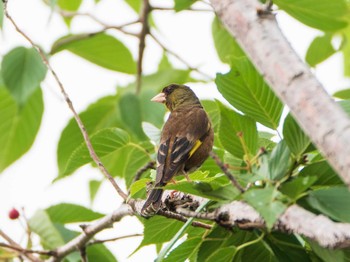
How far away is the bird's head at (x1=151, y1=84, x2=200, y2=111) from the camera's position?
631 cm

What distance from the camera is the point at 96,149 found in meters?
4.47

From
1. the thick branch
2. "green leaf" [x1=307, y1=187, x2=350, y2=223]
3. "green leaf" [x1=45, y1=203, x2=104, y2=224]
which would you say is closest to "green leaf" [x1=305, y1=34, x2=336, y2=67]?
"green leaf" [x1=45, y1=203, x2=104, y2=224]

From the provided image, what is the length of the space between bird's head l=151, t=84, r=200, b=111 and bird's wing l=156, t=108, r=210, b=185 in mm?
499

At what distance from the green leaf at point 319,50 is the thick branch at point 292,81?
12.6 ft

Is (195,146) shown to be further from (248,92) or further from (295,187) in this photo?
(295,187)

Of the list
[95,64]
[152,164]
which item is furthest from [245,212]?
[95,64]

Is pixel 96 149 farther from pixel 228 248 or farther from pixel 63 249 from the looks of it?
pixel 228 248

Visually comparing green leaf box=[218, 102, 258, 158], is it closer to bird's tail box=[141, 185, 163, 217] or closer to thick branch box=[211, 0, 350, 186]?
bird's tail box=[141, 185, 163, 217]

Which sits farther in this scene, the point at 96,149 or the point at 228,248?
the point at 96,149

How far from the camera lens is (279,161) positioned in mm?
2926

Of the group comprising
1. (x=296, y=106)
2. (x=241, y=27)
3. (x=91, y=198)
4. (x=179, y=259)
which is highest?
(x=241, y=27)

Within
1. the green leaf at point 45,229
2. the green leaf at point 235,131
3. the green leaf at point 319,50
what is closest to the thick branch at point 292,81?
the green leaf at point 235,131

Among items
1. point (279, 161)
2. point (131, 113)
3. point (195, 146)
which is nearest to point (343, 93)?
point (195, 146)

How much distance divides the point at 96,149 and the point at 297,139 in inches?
65.8
